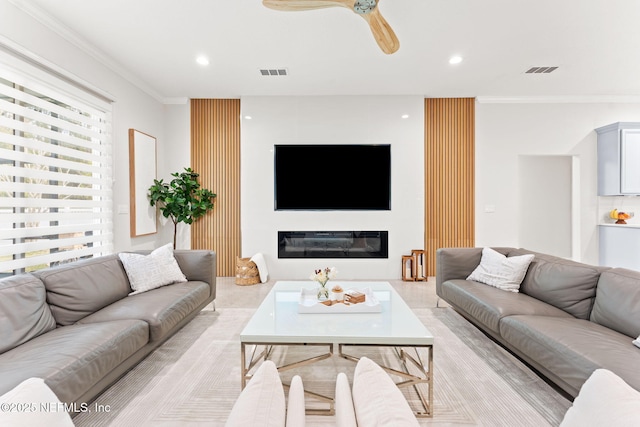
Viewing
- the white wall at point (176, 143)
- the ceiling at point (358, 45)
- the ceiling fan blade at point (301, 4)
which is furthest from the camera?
the white wall at point (176, 143)

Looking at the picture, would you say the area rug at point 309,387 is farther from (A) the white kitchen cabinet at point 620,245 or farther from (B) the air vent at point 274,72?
(A) the white kitchen cabinet at point 620,245

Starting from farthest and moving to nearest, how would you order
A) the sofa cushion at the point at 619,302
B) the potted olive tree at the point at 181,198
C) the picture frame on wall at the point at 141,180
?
the potted olive tree at the point at 181,198 < the picture frame on wall at the point at 141,180 < the sofa cushion at the point at 619,302

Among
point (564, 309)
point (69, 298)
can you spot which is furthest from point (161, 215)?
point (564, 309)

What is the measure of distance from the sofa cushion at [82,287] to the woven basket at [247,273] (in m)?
1.86

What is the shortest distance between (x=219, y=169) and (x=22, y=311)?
337 cm

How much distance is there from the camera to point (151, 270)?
2.90 metres

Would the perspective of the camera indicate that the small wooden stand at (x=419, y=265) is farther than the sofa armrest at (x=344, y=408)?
Yes

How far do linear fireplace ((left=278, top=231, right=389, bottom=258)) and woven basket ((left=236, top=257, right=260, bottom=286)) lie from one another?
0.46 metres

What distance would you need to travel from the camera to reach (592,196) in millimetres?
4863

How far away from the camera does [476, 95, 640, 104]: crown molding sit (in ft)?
15.8

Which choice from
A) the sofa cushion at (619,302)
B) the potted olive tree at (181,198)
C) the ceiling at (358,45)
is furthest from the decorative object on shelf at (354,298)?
the potted olive tree at (181,198)

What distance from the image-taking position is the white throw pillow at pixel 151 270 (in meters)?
2.81

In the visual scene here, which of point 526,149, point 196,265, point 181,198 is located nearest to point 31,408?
point 196,265

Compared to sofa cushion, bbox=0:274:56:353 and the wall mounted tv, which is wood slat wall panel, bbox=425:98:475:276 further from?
sofa cushion, bbox=0:274:56:353
